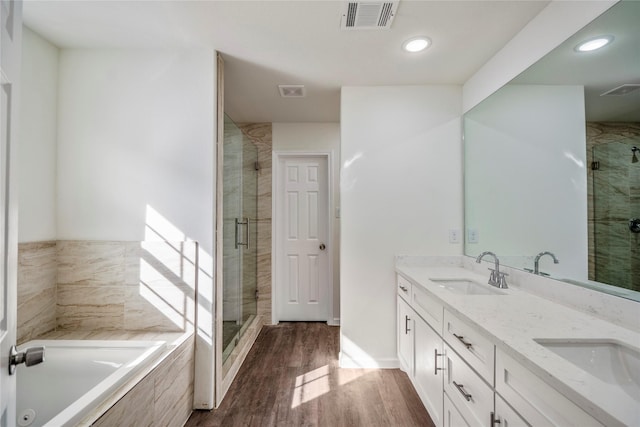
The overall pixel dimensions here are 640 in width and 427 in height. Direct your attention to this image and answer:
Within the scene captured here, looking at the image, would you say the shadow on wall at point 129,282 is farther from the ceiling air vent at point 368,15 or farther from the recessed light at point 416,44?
the recessed light at point 416,44

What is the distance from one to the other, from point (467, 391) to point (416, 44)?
2.03m

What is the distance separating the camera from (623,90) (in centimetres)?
126

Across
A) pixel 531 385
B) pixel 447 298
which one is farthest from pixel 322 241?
pixel 531 385

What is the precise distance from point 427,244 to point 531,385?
175cm

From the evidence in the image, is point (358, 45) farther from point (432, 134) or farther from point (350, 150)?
point (432, 134)

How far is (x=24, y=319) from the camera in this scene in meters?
1.82

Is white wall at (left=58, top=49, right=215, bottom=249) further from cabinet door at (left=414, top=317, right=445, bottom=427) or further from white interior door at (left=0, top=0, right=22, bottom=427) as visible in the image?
cabinet door at (left=414, top=317, right=445, bottom=427)

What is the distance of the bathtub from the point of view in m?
1.47

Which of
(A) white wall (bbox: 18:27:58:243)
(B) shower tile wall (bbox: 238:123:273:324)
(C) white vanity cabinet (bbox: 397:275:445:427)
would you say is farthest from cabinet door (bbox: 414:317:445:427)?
(A) white wall (bbox: 18:27:58:243)

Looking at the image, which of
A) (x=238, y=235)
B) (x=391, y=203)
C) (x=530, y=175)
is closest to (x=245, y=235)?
(x=238, y=235)

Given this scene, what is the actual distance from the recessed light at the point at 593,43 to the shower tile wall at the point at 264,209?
2.90 m

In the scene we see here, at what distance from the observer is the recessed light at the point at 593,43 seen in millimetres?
1354

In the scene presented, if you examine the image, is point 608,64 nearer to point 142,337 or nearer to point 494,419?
point 494,419

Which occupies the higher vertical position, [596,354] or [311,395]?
[596,354]
